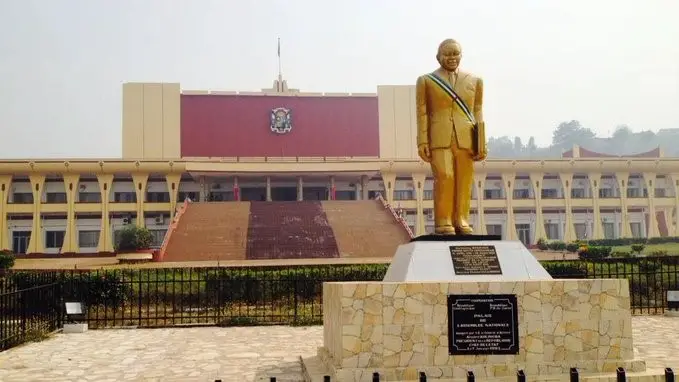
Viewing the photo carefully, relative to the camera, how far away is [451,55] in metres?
8.40

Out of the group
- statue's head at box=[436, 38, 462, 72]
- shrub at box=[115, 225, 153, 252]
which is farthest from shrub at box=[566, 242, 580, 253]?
statue's head at box=[436, 38, 462, 72]

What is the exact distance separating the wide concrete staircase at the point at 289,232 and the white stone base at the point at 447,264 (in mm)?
21046

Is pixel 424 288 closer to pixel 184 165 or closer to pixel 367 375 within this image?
pixel 367 375

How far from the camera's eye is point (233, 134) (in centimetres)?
4625

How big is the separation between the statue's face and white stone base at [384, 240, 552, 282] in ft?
7.53

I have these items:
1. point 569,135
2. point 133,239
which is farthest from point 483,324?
point 569,135

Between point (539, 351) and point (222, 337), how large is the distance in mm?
6222

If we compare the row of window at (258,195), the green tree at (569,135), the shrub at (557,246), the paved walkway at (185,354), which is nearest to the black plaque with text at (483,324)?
the paved walkway at (185,354)

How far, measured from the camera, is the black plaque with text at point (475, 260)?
7.50 m

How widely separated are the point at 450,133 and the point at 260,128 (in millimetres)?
38947

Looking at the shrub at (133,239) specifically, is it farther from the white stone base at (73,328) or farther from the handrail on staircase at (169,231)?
the white stone base at (73,328)

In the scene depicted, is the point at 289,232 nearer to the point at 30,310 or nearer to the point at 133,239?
the point at 133,239

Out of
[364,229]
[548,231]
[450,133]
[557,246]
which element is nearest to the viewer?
[450,133]

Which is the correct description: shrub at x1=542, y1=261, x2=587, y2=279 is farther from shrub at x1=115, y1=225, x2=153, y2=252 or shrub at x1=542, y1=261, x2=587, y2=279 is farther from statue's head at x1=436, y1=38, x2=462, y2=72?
shrub at x1=115, y1=225, x2=153, y2=252
